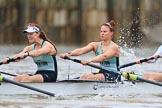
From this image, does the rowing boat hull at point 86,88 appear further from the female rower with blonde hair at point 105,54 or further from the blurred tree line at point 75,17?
the blurred tree line at point 75,17

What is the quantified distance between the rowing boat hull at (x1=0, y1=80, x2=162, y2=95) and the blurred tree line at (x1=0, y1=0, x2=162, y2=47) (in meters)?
18.4

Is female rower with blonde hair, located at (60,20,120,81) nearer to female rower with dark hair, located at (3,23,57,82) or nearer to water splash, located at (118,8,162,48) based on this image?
female rower with dark hair, located at (3,23,57,82)

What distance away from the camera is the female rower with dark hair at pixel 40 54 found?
12.4 metres

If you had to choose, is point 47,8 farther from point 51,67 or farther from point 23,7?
point 51,67

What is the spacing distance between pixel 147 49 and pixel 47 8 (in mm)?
5340

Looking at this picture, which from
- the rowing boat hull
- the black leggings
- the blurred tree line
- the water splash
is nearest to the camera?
the rowing boat hull

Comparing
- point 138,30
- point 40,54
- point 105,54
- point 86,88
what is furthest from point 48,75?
point 138,30

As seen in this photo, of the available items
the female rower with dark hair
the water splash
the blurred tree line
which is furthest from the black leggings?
the blurred tree line

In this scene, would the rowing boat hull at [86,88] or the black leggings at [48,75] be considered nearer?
the rowing boat hull at [86,88]

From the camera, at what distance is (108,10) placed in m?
31.9

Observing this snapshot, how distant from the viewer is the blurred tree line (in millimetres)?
31438

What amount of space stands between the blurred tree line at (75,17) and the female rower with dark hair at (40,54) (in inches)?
723

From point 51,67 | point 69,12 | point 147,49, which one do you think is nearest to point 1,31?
point 69,12

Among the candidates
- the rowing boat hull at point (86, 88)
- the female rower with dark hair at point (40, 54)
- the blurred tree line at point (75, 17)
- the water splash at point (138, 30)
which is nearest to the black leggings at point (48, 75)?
the female rower with dark hair at point (40, 54)
